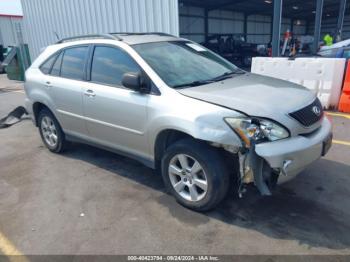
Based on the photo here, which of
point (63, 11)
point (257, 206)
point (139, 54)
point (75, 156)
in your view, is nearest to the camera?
point (257, 206)

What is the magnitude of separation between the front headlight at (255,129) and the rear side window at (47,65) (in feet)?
10.7

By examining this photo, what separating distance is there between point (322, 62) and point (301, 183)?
408 centimetres

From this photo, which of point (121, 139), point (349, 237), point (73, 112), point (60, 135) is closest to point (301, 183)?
point (349, 237)

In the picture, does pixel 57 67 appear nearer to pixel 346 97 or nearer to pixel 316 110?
pixel 316 110

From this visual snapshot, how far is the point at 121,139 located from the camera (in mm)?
3771

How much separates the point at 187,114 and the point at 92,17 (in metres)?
8.57

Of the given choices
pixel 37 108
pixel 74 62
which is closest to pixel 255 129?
pixel 74 62

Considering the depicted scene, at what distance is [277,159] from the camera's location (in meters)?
2.70

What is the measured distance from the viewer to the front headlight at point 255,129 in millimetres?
2764

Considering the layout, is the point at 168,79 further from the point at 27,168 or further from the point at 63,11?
the point at 63,11

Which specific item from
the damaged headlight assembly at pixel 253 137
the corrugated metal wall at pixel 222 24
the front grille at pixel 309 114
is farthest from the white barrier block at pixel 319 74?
the corrugated metal wall at pixel 222 24

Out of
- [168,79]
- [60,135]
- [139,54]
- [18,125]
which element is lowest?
[18,125]

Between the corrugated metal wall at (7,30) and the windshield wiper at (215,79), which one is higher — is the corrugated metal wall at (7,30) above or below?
above

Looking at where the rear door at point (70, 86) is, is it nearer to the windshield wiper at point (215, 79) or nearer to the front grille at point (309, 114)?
the windshield wiper at point (215, 79)
